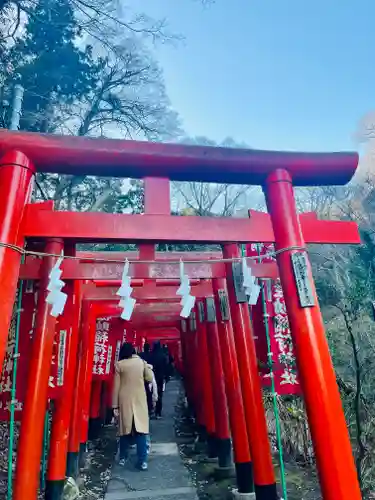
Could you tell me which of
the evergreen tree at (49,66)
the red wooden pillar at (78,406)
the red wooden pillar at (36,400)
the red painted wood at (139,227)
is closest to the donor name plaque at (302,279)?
the red painted wood at (139,227)

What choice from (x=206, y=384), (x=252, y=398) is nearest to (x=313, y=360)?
(x=252, y=398)

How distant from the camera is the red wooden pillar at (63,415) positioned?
5047mm

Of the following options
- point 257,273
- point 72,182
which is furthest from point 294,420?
point 72,182

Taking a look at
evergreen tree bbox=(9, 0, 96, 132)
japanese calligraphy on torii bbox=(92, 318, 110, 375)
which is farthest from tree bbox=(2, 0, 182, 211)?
japanese calligraphy on torii bbox=(92, 318, 110, 375)

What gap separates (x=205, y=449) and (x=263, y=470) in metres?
4.26

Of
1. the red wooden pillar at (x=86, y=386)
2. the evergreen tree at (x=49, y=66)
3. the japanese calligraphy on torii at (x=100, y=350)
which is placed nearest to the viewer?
the red wooden pillar at (x=86, y=386)

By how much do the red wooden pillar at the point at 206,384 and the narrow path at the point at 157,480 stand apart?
0.76 meters

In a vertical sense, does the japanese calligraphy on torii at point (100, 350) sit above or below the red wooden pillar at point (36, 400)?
above

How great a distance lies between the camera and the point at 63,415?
5254mm

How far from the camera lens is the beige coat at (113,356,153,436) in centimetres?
648

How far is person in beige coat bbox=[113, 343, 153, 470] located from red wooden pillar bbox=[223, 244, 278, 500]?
7.42 ft

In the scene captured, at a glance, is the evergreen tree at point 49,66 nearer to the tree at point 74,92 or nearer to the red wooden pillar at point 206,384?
the tree at point 74,92

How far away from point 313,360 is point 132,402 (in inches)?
174

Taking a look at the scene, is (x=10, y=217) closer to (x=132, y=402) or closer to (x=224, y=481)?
(x=132, y=402)
